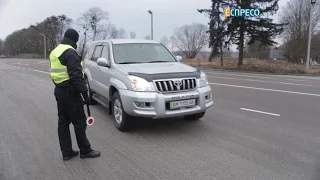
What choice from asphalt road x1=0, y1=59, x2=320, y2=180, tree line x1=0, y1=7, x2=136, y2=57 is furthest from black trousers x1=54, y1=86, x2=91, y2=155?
tree line x1=0, y1=7, x2=136, y2=57

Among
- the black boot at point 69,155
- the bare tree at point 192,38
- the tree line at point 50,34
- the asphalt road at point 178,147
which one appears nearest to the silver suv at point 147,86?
the asphalt road at point 178,147

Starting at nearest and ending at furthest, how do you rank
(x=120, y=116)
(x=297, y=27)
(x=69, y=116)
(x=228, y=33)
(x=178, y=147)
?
(x=69, y=116), (x=178, y=147), (x=120, y=116), (x=228, y=33), (x=297, y=27)

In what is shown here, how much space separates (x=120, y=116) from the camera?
19.6 feet

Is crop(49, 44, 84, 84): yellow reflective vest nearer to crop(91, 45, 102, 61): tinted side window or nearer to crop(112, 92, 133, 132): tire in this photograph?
crop(112, 92, 133, 132): tire

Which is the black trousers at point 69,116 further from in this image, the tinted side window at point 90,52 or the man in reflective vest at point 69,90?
the tinted side window at point 90,52

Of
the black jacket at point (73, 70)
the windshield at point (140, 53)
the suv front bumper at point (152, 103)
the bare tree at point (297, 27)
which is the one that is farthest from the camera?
the bare tree at point (297, 27)

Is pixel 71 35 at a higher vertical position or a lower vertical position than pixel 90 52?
higher

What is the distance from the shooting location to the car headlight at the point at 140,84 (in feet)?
18.0

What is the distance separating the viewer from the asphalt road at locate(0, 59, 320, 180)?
158 inches

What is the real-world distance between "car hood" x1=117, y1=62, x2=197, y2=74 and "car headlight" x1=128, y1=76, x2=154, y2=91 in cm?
23

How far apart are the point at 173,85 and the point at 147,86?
48cm

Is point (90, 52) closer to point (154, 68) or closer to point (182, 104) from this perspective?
point (154, 68)

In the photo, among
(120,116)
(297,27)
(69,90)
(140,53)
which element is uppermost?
(297,27)

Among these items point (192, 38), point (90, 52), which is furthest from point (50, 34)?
point (90, 52)
